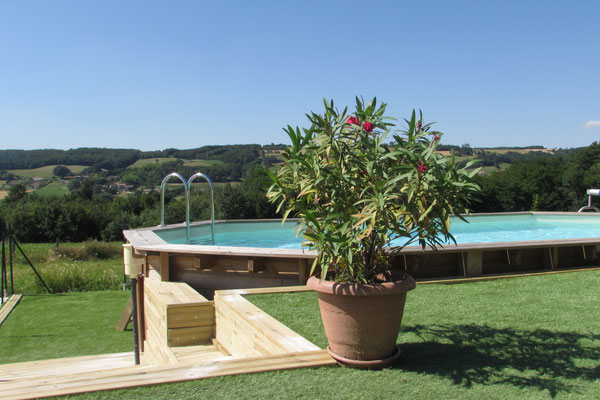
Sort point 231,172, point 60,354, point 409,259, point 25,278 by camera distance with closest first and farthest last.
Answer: point 409,259
point 60,354
point 25,278
point 231,172

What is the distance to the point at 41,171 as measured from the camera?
2010 inches

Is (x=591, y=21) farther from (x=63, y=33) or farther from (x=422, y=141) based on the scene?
(x=63, y=33)

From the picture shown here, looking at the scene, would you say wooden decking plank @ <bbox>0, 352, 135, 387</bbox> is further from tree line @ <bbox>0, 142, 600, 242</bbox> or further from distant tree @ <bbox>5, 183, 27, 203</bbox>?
distant tree @ <bbox>5, 183, 27, 203</bbox>

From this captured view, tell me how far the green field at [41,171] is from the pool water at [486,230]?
4331 centimetres

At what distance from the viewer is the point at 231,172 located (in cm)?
2878

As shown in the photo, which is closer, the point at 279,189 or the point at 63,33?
the point at 279,189

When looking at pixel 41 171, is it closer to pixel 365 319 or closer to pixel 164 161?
pixel 164 161

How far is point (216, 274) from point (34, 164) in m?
55.8

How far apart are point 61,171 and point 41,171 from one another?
4020mm

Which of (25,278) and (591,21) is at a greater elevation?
(591,21)

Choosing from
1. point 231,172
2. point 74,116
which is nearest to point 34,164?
point 74,116

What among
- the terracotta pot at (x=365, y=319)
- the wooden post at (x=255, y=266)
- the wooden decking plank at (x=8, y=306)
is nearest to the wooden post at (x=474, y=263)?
the wooden post at (x=255, y=266)

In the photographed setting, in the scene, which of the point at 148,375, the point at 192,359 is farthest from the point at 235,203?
the point at 148,375

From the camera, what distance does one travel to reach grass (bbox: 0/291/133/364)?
5828 mm
